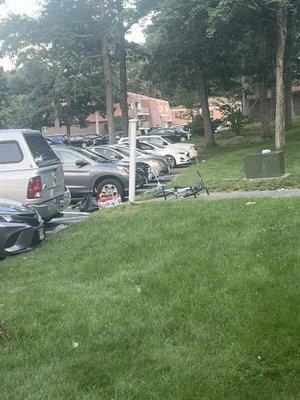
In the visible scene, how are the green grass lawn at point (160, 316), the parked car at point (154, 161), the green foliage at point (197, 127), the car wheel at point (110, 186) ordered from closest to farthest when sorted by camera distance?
the green grass lawn at point (160, 316) → the car wheel at point (110, 186) → the parked car at point (154, 161) → the green foliage at point (197, 127)

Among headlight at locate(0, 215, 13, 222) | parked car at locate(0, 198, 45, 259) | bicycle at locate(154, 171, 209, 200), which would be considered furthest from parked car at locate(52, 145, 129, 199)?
headlight at locate(0, 215, 13, 222)

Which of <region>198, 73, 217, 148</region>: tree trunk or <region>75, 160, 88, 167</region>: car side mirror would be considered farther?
<region>198, 73, 217, 148</region>: tree trunk

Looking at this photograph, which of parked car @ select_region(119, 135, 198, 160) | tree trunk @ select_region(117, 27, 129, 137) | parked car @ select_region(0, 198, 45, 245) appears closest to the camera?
parked car @ select_region(0, 198, 45, 245)

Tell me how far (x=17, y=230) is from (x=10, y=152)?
2.74 m

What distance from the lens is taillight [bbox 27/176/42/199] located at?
31.1 feet

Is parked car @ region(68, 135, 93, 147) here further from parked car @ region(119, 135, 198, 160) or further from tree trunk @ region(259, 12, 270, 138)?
tree trunk @ region(259, 12, 270, 138)

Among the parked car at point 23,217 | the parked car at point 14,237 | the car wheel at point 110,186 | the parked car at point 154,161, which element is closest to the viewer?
the parked car at point 14,237

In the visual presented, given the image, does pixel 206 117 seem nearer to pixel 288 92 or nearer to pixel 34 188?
pixel 288 92

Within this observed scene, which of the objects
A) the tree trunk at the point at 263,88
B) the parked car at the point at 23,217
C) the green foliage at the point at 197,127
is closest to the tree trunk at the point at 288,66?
the tree trunk at the point at 263,88

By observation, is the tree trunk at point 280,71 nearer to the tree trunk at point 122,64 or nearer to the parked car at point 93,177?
the parked car at point 93,177

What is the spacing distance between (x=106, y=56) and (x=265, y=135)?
10.4 meters

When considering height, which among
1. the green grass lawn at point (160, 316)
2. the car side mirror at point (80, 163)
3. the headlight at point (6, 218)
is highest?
the car side mirror at point (80, 163)

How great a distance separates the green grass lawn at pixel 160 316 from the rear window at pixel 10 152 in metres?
2.49

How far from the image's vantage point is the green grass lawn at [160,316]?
3.36 meters
